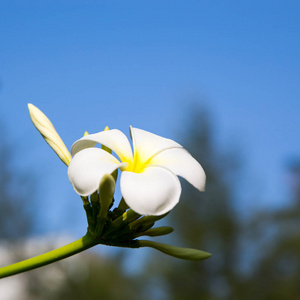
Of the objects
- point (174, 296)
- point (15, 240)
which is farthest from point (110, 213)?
point (174, 296)

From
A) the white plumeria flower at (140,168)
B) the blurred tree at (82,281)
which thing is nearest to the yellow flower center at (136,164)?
the white plumeria flower at (140,168)

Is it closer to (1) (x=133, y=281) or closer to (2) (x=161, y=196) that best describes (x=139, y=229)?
(2) (x=161, y=196)

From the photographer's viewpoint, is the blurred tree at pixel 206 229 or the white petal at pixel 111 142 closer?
the white petal at pixel 111 142

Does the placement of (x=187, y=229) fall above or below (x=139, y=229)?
below

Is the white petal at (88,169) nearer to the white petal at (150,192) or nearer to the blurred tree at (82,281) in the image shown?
the white petal at (150,192)

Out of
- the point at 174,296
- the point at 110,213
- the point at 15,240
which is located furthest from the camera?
the point at 174,296

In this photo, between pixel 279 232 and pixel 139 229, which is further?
pixel 279 232

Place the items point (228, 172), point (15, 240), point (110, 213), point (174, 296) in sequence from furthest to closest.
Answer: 1. point (228, 172)
2. point (174, 296)
3. point (15, 240)
4. point (110, 213)
